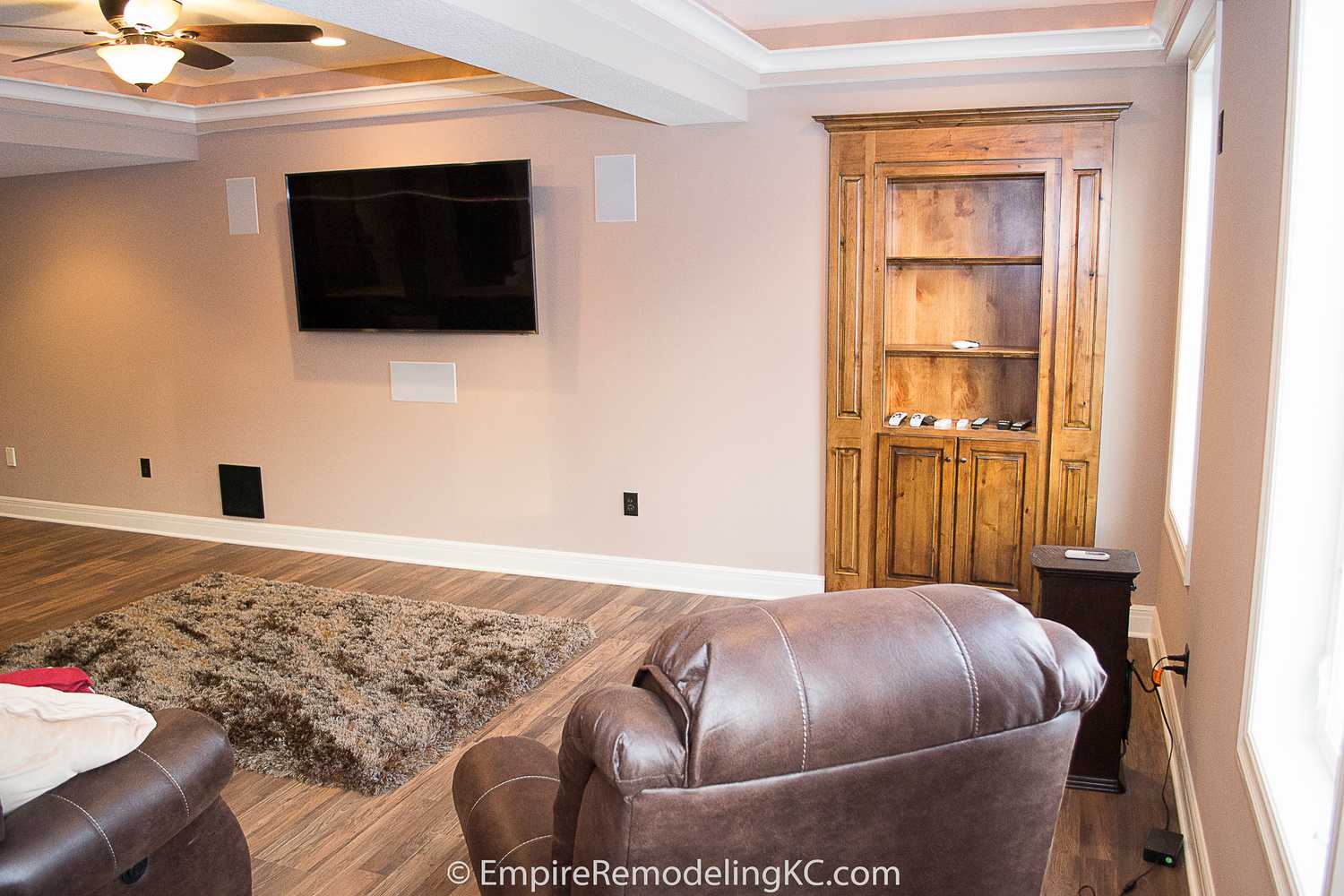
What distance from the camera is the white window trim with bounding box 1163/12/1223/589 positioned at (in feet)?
9.68

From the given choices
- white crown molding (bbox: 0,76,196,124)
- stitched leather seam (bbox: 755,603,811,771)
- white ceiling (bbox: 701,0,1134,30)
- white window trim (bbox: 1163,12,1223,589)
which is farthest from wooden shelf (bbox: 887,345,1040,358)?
white crown molding (bbox: 0,76,196,124)

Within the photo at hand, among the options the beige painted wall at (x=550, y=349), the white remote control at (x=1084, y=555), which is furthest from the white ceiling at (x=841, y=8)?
the white remote control at (x=1084, y=555)

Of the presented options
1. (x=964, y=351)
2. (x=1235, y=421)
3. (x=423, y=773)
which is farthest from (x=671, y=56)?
(x=423, y=773)

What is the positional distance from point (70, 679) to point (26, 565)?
13.0ft

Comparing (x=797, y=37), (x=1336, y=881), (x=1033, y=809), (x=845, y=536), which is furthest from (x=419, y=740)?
(x=797, y=37)

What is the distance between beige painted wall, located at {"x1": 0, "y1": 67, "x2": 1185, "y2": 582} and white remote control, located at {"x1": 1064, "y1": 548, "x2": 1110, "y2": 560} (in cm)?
129

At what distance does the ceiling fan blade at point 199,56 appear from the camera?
3.74 metres

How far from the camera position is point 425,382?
17.9 ft

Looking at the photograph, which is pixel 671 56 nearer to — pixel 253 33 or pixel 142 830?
pixel 253 33

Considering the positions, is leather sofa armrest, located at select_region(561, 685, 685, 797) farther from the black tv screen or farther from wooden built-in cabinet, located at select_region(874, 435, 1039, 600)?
the black tv screen

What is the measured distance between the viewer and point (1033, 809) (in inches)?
57.2

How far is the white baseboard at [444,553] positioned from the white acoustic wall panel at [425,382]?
78 centimetres

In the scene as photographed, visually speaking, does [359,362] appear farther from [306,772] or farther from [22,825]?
[22,825]

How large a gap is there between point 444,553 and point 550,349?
1.30 m
